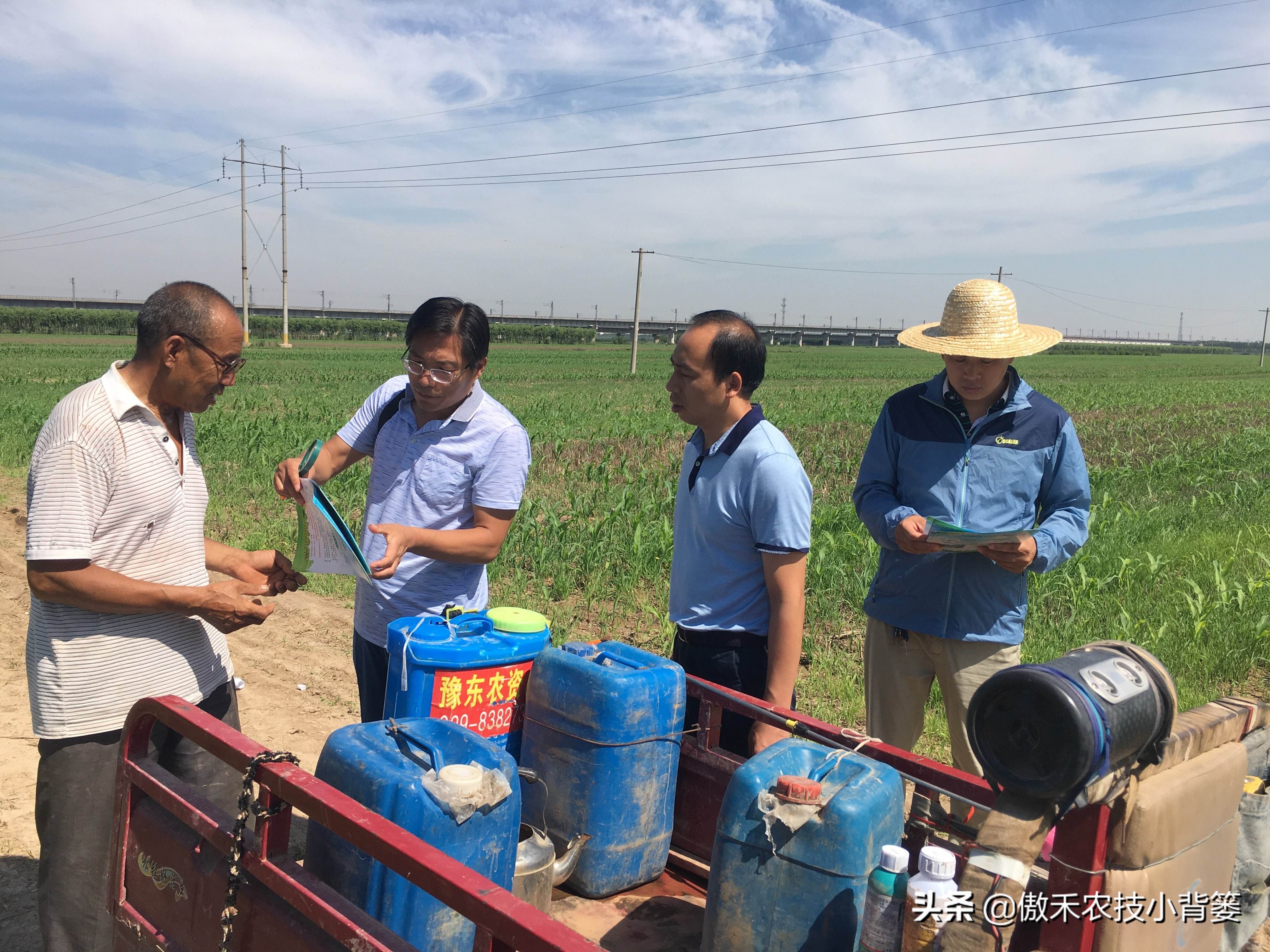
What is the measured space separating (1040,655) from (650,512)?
4183 millimetres

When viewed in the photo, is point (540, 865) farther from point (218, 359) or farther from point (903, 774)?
point (218, 359)

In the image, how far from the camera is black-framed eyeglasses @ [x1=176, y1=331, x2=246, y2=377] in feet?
8.03

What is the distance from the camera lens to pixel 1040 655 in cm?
556

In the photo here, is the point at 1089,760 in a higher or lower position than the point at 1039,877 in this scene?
higher

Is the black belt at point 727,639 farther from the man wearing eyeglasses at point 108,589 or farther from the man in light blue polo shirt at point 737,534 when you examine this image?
the man wearing eyeglasses at point 108,589

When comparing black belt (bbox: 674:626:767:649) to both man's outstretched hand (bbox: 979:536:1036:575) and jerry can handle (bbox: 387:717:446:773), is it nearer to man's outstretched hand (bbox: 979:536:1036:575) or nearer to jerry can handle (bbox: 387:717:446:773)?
man's outstretched hand (bbox: 979:536:1036:575)

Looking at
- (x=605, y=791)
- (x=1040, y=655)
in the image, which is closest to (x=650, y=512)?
(x=1040, y=655)

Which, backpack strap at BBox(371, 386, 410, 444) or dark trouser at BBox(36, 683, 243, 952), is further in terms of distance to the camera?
backpack strap at BBox(371, 386, 410, 444)

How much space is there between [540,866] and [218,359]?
5.25 ft

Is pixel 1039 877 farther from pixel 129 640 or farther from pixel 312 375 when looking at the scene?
pixel 312 375

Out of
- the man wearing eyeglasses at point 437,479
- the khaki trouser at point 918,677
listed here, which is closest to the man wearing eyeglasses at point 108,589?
the man wearing eyeglasses at point 437,479

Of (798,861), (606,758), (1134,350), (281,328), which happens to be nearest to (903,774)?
(798,861)

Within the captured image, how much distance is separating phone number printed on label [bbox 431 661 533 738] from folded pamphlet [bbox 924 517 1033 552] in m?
1.27

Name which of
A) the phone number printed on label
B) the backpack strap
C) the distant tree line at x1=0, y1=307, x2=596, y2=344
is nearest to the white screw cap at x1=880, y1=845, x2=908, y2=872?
the phone number printed on label
